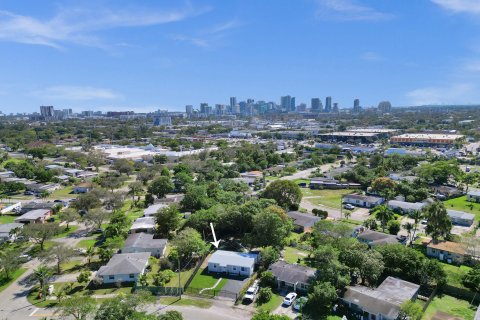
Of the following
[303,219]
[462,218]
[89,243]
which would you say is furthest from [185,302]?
[462,218]

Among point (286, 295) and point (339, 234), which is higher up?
point (339, 234)

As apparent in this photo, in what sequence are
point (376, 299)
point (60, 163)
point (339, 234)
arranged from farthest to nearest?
point (60, 163)
point (339, 234)
point (376, 299)

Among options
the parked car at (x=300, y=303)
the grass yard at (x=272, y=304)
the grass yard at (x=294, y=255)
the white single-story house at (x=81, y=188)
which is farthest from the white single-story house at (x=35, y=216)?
the parked car at (x=300, y=303)

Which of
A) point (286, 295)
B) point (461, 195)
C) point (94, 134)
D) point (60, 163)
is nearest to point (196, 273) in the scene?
point (286, 295)

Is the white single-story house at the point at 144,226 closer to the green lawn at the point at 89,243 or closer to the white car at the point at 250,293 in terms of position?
the green lawn at the point at 89,243

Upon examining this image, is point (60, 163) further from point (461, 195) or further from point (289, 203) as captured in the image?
point (461, 195)

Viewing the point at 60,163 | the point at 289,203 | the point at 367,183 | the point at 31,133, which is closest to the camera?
the point at 289,203
